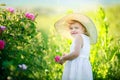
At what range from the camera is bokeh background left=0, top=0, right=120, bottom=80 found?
500cm

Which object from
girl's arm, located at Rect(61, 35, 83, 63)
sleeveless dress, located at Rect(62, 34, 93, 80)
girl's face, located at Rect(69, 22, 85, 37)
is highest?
girl's face, located at Rect(69, 22, 85, 37)

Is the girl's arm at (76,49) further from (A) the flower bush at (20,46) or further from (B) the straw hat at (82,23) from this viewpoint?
(A) the flower bush at (20,46)

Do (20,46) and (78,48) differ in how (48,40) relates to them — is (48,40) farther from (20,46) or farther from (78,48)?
(78,48)

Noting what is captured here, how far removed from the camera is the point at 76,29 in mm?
4812

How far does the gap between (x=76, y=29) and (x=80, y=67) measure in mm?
421

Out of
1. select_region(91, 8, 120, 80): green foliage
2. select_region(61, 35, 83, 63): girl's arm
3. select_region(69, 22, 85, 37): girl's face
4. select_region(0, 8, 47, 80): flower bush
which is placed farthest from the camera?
select_region(91, 8, 120, 80): green foliage

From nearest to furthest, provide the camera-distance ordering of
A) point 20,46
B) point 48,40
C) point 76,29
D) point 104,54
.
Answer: point 76,29, point 20,46, point 48,40, point 104,54

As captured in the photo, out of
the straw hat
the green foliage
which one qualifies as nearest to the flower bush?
the straw hat

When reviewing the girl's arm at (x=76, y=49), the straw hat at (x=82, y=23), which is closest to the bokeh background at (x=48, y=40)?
the straw hat at (x=82, y=23)

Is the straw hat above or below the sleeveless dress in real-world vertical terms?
above

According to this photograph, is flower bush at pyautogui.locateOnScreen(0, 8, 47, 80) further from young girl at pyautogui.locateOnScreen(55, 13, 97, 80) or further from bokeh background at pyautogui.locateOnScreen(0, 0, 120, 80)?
young girl at pyautogui.locateOnScreen(55, 13, 97, 80)

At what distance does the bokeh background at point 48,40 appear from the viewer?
5000mm

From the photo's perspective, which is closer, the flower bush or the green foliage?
the flower bush

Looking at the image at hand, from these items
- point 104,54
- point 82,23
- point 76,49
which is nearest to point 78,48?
point 76,49
